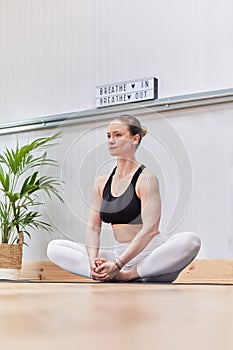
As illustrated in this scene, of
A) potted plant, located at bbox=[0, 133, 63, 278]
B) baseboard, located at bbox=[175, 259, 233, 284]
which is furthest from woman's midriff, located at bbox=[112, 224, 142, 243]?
potted plant, located at bbox=[0, 133, 63, 278]

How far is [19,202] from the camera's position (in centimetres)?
330

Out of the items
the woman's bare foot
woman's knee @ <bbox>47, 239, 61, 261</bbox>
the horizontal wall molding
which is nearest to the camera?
the woman's bare foot

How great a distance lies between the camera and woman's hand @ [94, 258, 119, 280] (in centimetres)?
216

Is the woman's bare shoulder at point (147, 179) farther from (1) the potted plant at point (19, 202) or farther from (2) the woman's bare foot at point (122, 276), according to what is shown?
(1) the potted plant at point (19, 202)

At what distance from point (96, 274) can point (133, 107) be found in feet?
2.25

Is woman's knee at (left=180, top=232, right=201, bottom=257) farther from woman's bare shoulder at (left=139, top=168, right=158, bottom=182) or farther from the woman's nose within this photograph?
the woman's nose

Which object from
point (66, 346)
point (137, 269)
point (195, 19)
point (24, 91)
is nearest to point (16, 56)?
point (24, 91)

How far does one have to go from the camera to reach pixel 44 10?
349 cm

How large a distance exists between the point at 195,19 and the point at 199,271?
1104 millimetres

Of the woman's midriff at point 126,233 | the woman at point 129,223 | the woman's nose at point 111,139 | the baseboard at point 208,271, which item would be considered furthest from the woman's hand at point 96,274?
the baseboard at point 208,271

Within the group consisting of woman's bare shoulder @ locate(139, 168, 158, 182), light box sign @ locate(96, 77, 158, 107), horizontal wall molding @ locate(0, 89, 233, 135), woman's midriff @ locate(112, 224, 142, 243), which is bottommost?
woman's midriff @ locate(112, 224, 142, 243)

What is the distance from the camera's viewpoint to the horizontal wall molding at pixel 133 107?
2.82 m

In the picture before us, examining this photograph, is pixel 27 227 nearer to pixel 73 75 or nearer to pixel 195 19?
pixel 73 75

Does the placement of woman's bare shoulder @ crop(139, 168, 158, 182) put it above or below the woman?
above
